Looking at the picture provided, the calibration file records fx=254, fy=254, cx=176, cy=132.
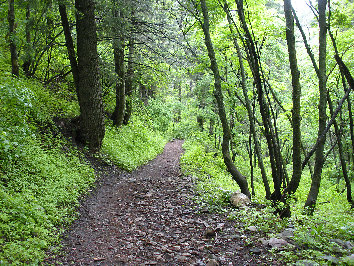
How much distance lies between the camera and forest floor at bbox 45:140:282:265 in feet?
15.3

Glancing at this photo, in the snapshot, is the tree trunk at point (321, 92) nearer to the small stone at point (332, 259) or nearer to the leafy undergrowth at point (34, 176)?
the small stone at point (332, 259)

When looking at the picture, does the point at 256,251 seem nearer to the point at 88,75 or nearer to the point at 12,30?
the point at 88,75

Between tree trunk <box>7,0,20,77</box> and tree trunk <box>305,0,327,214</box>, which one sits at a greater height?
tree trunk <box>7,0,20,77</box>

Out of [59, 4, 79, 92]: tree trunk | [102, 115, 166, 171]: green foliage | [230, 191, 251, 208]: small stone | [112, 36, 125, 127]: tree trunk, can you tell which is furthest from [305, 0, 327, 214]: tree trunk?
[112, 36, 125, 127]: tree trunk

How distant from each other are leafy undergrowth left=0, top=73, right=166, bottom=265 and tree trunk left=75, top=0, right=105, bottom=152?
84cm

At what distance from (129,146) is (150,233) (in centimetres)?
800

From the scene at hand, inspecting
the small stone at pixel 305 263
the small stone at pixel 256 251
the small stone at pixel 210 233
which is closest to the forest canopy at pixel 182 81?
the small stone at pixel 305 263

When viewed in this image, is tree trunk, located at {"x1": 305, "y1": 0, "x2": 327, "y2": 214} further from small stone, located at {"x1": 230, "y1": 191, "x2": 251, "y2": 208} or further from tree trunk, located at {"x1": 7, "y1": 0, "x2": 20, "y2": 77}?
tree trunk, located at {"x1": 7, "y1": 0, "x2": 20, "y2": 77}

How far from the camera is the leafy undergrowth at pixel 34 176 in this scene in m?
4.21

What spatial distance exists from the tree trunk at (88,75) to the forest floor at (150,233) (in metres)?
2.34

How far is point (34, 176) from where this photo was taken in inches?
242

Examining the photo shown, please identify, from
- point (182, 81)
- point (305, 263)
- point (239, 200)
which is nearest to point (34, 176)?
point (239, 200)

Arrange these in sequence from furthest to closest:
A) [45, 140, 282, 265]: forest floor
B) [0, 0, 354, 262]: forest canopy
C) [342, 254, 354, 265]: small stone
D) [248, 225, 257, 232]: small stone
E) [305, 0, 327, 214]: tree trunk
→ [305, 0, 327, 214]: tree trunk → [0, 0, 354, 262]: forest canopy → [248, 225, 257, 232]: small stone → [45, 140, 282, 265]: forest floor → [342, 254, 354, 265]: small stone

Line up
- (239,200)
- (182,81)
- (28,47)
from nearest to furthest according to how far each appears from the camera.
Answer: (239,200) → (28,47) → (182,81)
